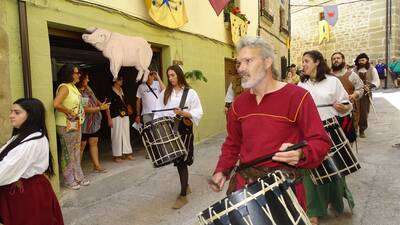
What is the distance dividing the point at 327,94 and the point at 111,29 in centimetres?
360

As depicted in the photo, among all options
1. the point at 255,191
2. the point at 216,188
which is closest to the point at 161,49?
the point at 216,188

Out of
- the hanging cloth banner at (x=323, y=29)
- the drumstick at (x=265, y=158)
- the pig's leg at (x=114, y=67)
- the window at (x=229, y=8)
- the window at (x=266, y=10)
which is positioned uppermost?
the hanging cloth banner at (x=323, y=29)

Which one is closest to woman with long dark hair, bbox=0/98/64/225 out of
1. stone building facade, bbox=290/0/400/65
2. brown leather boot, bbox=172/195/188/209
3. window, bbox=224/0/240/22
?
brown leather boot, bbox=172/195/188/209

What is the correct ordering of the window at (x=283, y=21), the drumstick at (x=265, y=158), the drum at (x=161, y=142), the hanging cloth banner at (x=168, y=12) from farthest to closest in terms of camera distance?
the window at (x=283, y=21)
the hanging cloth banner at (x=168, y=12)
the drum at (x=161, y=142)
the drumstick at (x=265, y=158)

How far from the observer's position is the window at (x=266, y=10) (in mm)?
13491

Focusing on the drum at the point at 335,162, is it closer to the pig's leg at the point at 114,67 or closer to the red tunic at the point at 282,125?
the red tunic at the point at 282,125

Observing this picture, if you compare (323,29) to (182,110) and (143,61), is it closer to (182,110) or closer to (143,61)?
(143,61)

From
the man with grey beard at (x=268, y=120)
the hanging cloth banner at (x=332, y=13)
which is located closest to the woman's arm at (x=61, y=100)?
the man with grey beard at (x=268, y=120)

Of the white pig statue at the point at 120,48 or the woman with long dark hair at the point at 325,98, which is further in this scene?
the white pig statue at the point at 120,48

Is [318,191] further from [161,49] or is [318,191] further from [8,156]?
[161,49]

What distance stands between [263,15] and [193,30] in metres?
5.86

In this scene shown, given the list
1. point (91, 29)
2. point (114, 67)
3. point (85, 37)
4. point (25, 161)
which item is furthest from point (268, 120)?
point (114, 67)

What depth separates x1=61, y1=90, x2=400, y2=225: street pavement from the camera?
13.6 feet

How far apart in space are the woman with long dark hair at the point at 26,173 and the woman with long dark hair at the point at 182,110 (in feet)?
6.28
